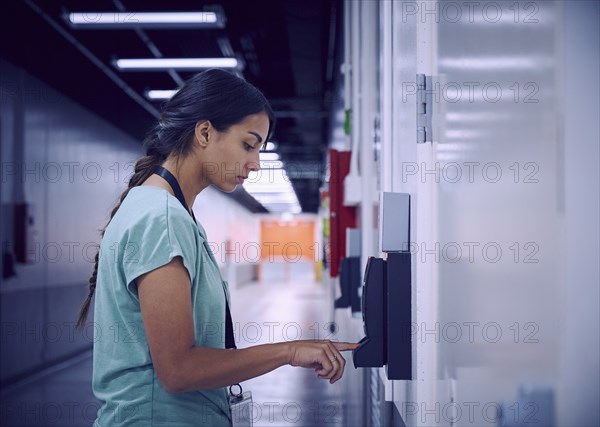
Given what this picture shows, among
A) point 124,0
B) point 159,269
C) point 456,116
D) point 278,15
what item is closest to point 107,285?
point 159,269

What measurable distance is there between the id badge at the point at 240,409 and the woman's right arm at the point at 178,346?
35 centimetres

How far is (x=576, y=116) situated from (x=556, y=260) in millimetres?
199

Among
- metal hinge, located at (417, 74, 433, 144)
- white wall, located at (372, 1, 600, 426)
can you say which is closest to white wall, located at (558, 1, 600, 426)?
white wall, located at (372, 1, 600, 426)

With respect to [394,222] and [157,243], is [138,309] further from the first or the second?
[394,222]

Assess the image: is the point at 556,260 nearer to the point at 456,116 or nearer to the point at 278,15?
the point at 456,116

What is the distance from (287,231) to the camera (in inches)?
1132

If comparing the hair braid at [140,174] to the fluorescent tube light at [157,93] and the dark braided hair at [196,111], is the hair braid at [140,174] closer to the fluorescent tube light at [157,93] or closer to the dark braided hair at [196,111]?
the dark braided hair at [196,111]

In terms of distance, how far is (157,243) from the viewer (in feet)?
3.50

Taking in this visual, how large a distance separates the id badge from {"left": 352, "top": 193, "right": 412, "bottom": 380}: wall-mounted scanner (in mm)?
355

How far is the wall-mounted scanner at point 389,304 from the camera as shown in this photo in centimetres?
129

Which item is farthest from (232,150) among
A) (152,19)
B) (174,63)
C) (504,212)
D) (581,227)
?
(174,63)

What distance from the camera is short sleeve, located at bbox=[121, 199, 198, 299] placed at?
1.06m

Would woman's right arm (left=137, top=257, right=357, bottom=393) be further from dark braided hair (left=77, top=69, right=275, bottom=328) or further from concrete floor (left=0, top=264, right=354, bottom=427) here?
concrete floor (left=0, top=264, right=354, bottom=427)

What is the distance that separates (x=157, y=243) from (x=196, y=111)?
39 cm
